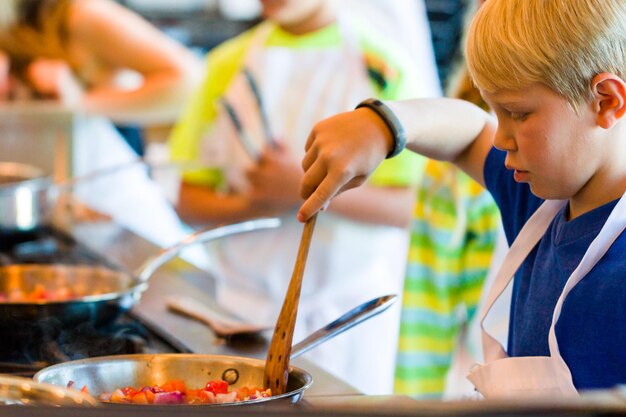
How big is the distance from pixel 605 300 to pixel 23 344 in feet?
2.06

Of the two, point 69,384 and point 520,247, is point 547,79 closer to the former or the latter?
point 520,247

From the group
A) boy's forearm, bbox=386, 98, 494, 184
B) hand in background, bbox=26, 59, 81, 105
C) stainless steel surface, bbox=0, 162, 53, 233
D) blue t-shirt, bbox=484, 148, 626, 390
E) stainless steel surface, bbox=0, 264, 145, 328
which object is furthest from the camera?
hand in background, bbox=26, 59, 81, 105

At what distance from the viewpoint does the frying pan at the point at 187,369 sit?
2.86ft

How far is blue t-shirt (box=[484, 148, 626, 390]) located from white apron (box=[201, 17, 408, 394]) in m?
0.91

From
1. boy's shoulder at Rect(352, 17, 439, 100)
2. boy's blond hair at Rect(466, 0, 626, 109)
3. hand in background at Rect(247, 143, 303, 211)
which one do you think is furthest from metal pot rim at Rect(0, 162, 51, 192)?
boy's blond hair at Rect(466, 0, 626, 109)

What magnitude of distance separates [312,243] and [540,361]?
114cm

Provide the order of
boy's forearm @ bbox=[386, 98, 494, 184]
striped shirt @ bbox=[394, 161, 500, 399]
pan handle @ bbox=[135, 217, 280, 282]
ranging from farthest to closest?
striped shirt @ bbox=[394, 161, 500, 399], pan handle @ bbox=[135, 217, 280, 282], boy's forearm @ bbox=[386, 98, 494, 184]

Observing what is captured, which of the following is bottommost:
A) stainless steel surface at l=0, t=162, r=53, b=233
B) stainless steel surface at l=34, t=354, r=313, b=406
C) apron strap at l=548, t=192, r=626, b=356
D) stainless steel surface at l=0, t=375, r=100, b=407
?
stainless steel surface at l=0, t=375, r=100, b=407

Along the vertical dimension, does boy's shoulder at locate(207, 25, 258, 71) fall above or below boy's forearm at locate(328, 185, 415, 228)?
above

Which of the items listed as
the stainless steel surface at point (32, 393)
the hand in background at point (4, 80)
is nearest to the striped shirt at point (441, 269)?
the stainless steel surface at point (32, 393)

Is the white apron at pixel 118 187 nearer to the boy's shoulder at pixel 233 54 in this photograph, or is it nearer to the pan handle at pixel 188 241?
the boy's shoulder at pixel 233 54

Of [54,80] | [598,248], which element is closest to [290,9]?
[54,80]

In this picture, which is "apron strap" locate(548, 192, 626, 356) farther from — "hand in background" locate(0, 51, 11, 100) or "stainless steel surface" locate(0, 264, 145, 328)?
"hand in background" locate(0, 51, 11, 100)

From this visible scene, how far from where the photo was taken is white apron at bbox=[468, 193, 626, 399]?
31.1 inches
